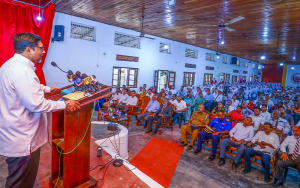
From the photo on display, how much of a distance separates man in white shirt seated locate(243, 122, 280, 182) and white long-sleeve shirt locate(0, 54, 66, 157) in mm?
3660

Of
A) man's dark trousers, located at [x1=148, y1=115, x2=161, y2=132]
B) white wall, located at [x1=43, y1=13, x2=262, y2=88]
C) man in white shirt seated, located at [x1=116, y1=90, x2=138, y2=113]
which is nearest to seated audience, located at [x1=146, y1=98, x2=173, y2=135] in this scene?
man's dark trousers, located at [x1=148, y1=115, x2=161, y2=132]

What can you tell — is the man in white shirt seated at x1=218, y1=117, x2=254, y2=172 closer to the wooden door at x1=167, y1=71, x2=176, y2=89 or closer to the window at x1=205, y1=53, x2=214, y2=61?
the wooden door at x1=167, y1=71, x2=176, y2=89

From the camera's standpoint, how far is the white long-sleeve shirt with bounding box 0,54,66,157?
4.32 ft

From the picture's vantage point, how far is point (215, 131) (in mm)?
4512

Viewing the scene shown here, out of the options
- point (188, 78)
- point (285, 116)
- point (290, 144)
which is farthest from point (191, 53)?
point (290, 144)

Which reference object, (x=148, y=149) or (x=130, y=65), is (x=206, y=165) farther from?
(x=130, y=65)

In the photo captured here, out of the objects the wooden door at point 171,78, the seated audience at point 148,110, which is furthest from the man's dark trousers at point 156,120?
the wooden door at point 171,78

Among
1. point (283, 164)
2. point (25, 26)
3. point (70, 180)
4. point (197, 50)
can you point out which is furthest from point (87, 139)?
point (197, 50)

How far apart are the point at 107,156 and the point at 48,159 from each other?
0.82 metres

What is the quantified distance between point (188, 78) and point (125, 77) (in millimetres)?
5340

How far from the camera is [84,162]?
1771 mm

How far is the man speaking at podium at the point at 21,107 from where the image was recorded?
4.34ft

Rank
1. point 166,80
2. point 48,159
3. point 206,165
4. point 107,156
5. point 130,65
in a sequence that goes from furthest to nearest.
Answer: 1. point 166,80
2. point 130,65
3. point 206,165
4. point 107,156
5. point 48,159

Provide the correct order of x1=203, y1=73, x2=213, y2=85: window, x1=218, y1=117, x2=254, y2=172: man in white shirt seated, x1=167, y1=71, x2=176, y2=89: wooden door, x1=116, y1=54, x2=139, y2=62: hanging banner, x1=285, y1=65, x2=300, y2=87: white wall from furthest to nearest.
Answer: x1=285, y1=65, x2=300, y2=87: white wall, x1=203, y1=73, x2=213, y2=85: window, x1=167, y1=71, x2=176, y2=89: wooden door, x1=116, y1=54, x2=139, y2=62: hanging banner, x1=218, y1=117, x2=254, y2=172: man in white shirt seated
